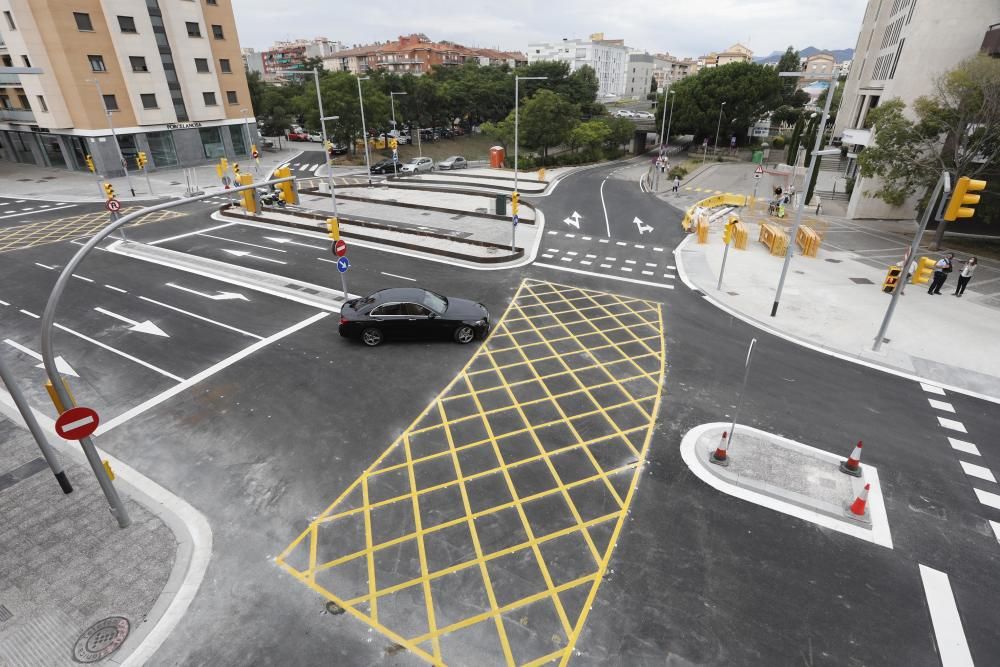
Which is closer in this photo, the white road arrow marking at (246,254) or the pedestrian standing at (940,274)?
the pedestrian standing at (940,274)

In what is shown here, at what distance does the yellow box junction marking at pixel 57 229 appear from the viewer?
84.2 ft

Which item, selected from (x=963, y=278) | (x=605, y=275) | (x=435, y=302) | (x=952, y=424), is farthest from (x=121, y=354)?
(x=963, y=278)

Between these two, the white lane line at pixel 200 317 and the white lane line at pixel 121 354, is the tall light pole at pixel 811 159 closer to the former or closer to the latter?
the white lane line at pixel 200 317

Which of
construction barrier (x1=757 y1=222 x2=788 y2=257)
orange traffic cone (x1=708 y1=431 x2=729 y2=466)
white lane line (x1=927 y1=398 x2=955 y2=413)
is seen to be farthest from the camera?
construction barrier (x1=757 y1=222 x2=788 y2=257)

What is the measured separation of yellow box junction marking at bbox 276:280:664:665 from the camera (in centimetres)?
747

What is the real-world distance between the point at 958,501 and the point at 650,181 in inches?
1600

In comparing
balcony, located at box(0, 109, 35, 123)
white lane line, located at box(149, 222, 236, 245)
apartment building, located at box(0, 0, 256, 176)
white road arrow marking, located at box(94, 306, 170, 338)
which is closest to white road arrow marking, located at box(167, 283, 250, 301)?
white road arrow marking, located at box(94, 306, 170, 338)

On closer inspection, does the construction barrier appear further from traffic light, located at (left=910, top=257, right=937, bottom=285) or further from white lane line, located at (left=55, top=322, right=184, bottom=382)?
white lane line, located at (left=55, top=322, right=184, bottom=382)

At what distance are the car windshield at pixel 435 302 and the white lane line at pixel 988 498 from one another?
13246 millimetres

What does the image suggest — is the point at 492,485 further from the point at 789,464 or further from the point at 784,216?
the point at 784,216

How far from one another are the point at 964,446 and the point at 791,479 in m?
4.87

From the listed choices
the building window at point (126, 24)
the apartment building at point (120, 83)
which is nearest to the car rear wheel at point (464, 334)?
the apartment building at point (120, 83)

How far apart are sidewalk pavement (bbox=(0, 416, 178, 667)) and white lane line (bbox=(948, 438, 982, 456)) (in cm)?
1624

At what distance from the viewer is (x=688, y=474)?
10.3 metres
